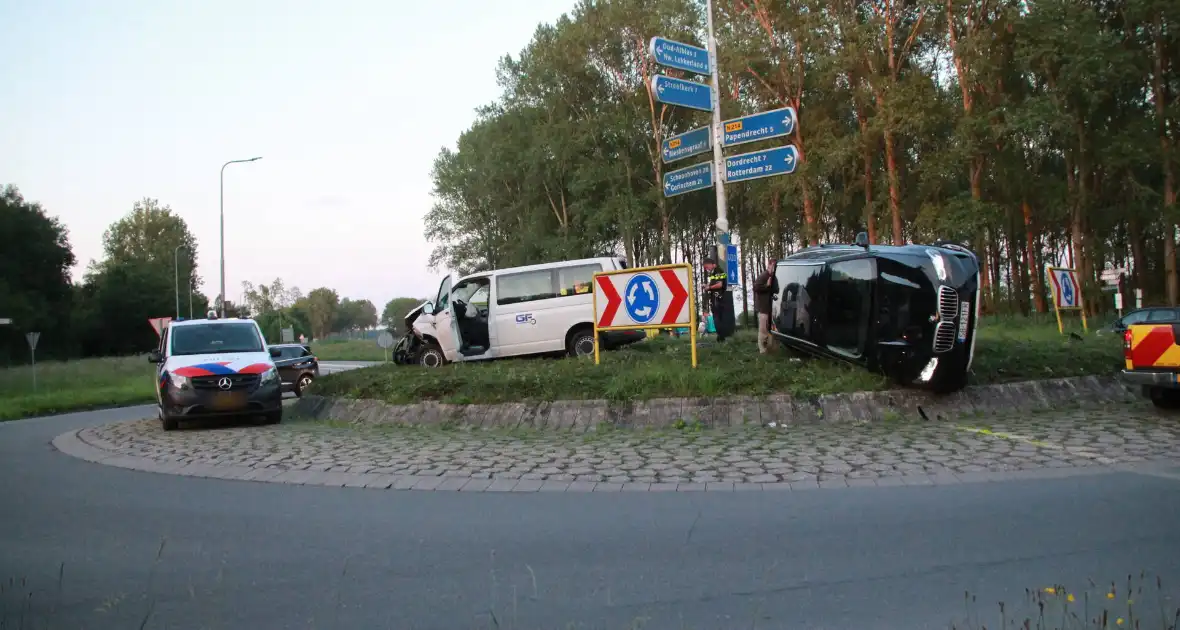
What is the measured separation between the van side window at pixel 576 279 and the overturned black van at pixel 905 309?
555 centimetres

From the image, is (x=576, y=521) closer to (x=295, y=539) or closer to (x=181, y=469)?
(x=295, y=539)

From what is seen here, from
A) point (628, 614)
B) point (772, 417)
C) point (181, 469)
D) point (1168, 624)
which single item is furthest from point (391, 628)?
point (772, 417)

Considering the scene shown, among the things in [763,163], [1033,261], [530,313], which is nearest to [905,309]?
[763,163]

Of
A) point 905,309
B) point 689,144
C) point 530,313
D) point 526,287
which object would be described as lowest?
point 905,309

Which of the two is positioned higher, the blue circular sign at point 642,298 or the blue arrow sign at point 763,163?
the blue arrow sign at point 763,163

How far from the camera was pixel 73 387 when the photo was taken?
2986cm

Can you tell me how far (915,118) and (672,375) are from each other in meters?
22.2

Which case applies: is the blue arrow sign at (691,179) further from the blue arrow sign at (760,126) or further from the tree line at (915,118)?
the tree line at (915,118)

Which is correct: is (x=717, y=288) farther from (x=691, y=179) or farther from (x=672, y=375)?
(x=672, y=375)

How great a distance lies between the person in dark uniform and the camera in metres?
15.3

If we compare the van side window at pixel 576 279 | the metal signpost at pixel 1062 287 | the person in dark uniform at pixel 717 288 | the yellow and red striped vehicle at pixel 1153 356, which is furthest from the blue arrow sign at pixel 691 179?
the metal signpost at pixel 1062 287

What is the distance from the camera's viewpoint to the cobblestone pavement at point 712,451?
732 cm

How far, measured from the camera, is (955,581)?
4.24m

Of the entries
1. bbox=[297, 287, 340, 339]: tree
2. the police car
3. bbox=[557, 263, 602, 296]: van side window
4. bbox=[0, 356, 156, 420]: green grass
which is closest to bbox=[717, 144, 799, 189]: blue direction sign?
bbox=[557, 263, 602, 296]: van side window
